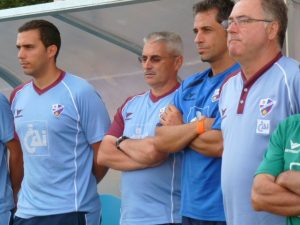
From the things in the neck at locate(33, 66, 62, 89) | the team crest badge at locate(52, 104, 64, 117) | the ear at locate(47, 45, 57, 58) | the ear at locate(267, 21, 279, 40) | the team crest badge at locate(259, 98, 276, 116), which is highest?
the ear at locate(267, 21, 279, 40)

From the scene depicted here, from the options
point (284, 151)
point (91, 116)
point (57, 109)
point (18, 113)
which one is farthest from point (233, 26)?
point (18, 113)

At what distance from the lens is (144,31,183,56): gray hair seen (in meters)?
5.22

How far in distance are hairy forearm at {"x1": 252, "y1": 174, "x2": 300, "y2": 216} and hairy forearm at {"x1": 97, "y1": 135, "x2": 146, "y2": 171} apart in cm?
128

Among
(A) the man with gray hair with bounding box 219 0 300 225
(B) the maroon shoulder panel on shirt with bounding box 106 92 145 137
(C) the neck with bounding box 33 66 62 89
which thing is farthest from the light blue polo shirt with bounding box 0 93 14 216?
(A) the man with gray hair with bounding box 219 0 300 225

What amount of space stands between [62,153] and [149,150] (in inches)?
30.3

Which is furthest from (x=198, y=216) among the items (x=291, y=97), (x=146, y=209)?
(x=291, y=97)

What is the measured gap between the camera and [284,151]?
12.3ft

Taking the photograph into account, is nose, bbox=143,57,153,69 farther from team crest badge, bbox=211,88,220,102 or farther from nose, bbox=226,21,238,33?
nose, bbox=226,21,238,33

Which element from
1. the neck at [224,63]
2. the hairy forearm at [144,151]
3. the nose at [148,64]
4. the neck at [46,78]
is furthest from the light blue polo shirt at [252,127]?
the neck at [46,78]

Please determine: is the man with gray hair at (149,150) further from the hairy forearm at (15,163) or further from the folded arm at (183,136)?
the hairy forearm at (15,163)

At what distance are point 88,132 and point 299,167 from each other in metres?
2.01

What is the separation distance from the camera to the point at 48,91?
217 inches

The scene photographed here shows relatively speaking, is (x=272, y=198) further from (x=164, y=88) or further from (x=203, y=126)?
(x=164, y=88)

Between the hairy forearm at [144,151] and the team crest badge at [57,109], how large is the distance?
578 mm
